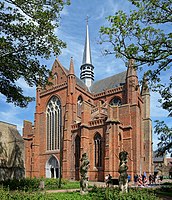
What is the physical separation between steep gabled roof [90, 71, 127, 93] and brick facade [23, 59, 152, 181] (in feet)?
5.79

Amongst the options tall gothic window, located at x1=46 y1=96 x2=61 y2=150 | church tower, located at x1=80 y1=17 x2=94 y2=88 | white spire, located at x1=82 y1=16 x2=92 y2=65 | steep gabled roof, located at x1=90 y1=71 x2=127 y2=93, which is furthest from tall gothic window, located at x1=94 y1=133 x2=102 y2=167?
white spire, located at x1=82 y1=16 x2=92 y2=65

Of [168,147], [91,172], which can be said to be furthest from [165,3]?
[91,172]

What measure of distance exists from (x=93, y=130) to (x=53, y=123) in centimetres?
1048

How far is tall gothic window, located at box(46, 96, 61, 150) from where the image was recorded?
4272 cm

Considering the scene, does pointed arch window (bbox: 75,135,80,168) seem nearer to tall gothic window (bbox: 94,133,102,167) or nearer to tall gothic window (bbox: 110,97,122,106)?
tall gothic window (bbox: 94,133,102,167)

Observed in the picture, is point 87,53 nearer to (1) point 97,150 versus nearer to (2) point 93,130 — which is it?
(2) point 93,130

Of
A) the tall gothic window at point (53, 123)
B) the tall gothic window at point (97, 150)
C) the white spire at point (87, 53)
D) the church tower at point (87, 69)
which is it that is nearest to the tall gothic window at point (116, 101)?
the tall gothic window at point (53, 123)

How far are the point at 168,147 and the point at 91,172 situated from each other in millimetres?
17746

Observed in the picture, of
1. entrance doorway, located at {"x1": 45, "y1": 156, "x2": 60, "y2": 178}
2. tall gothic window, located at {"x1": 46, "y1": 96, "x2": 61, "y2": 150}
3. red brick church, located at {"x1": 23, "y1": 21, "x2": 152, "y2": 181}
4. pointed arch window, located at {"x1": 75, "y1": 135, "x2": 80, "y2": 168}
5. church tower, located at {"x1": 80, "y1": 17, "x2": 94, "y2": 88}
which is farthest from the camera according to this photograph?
church tower, located at {"x1": 80, "y1": 17, "x2": 94, "y2": 88}

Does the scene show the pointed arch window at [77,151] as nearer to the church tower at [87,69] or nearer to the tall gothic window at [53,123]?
the tall gothic window at [53,123]

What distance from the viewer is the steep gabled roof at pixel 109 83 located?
47713mm

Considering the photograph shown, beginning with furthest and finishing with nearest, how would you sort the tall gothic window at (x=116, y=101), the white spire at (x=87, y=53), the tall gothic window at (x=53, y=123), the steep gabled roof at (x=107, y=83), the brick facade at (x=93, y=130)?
the white spire at (x=87, y=53) → the steep gabled roof at (x=107, y=83) → the tall gothic window at (x=116, y=101) → the tall gothic window at (x=53, y=123) → the brick facade at (x=93, y=130)

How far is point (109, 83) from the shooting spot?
49875mm

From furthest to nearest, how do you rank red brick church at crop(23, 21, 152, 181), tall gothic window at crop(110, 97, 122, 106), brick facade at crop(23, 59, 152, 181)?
tall gothic window at crop(110, 97, 122, 106) < red brick church at crop(23, 21, 152, 181) < brick facade at crop(23, 59, 152, 181)
